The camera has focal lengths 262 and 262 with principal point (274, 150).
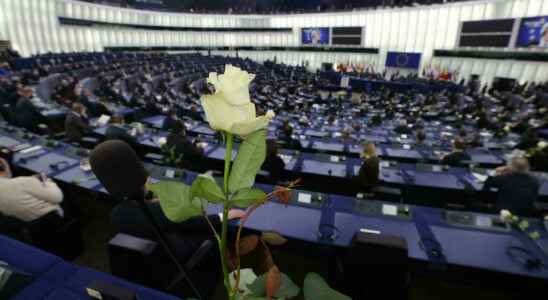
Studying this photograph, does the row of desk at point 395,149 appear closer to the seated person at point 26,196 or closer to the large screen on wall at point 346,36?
the seated person at point 26,196

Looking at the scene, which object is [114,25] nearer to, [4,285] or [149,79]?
[149,79]

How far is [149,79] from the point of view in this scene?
14750 millimetres

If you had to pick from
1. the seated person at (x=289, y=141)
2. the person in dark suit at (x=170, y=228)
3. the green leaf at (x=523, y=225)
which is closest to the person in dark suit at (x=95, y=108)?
the seated person at (x=289, y=141)

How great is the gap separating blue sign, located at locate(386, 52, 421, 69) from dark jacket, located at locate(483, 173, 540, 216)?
25672mm

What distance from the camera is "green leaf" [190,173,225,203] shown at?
0.51 m

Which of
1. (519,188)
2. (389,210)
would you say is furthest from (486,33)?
(389,210)

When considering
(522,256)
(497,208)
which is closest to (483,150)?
(497,208)

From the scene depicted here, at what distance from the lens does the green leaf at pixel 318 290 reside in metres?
0.57

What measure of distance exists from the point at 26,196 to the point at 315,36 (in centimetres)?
3361

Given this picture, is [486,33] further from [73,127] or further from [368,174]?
[73,127]

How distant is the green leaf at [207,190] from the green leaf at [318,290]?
0.85ft

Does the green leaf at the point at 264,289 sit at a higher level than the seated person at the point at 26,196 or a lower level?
higher

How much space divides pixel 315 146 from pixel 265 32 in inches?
1336

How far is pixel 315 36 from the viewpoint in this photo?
105 ft
